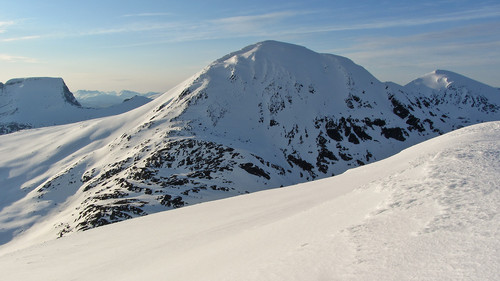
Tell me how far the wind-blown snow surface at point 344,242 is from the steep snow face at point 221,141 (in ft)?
172

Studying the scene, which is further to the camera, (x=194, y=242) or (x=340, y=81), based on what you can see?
(x=340, y=81)

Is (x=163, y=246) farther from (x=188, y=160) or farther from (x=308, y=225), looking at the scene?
(x=188, y=160)

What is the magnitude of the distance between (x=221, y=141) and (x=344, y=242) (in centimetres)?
10400

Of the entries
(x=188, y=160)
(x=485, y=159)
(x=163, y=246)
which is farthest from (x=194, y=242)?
(x=188, y=160)

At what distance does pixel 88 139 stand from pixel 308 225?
143 metres

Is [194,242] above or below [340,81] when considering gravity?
below

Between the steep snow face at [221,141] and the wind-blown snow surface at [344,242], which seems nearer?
the wind-blown snow surface at [344,242]

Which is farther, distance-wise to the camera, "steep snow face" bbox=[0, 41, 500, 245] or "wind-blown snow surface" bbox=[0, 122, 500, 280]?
"steep snow face" bbox=[0, 41, 500, 245]

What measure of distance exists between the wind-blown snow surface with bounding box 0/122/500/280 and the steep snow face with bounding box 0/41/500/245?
5232cm

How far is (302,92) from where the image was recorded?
154875mm

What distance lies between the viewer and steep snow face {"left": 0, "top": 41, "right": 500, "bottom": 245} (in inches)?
3196

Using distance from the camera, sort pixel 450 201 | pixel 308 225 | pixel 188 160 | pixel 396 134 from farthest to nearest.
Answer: pixel 396 134 < pixel 188 160 < pixel 308 225 < pixel 450 201

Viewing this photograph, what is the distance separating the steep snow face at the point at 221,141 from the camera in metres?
81.2

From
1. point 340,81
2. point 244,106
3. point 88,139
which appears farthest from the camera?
point 340,81
